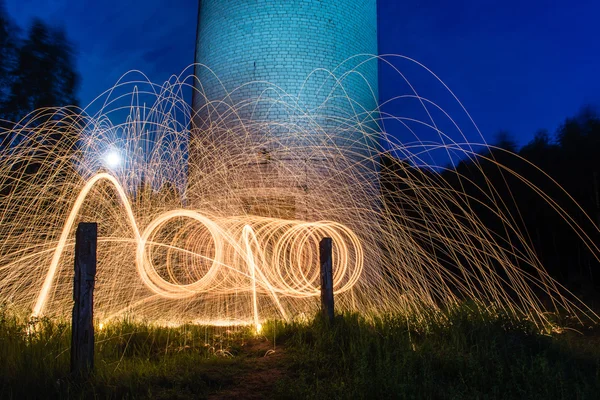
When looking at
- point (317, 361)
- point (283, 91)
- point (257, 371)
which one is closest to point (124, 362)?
point (257, 371)

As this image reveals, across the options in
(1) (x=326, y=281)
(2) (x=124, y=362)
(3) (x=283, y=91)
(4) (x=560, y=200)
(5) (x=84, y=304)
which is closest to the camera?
(5) (x=84, y=304)

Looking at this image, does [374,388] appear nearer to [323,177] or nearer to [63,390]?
[63,390]

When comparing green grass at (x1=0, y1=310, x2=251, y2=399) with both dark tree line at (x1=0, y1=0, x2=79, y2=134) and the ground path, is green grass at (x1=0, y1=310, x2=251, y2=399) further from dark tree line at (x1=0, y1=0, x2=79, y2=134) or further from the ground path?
dark tree line at (x1=0, y1=0, x2=79, y2=134)

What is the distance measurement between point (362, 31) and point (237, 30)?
3446 millimetres

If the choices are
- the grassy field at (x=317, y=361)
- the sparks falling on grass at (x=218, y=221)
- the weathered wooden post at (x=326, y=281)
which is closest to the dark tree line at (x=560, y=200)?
the sparks falling on grass at (x=218, y=221)

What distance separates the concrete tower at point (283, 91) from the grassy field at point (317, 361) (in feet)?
17.5

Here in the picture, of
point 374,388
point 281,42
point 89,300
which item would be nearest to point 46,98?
point 281,42

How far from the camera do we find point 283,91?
11.1 meters

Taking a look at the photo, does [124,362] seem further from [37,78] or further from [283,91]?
[37,78]

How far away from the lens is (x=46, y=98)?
1424cm

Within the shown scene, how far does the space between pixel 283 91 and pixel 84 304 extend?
809 centimetres

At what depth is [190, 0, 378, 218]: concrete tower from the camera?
35.7 ft

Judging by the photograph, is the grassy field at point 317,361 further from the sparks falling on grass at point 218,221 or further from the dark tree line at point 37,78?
the dark tree line at point 37,78

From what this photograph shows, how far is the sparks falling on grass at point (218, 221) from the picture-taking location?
6.91 meters
